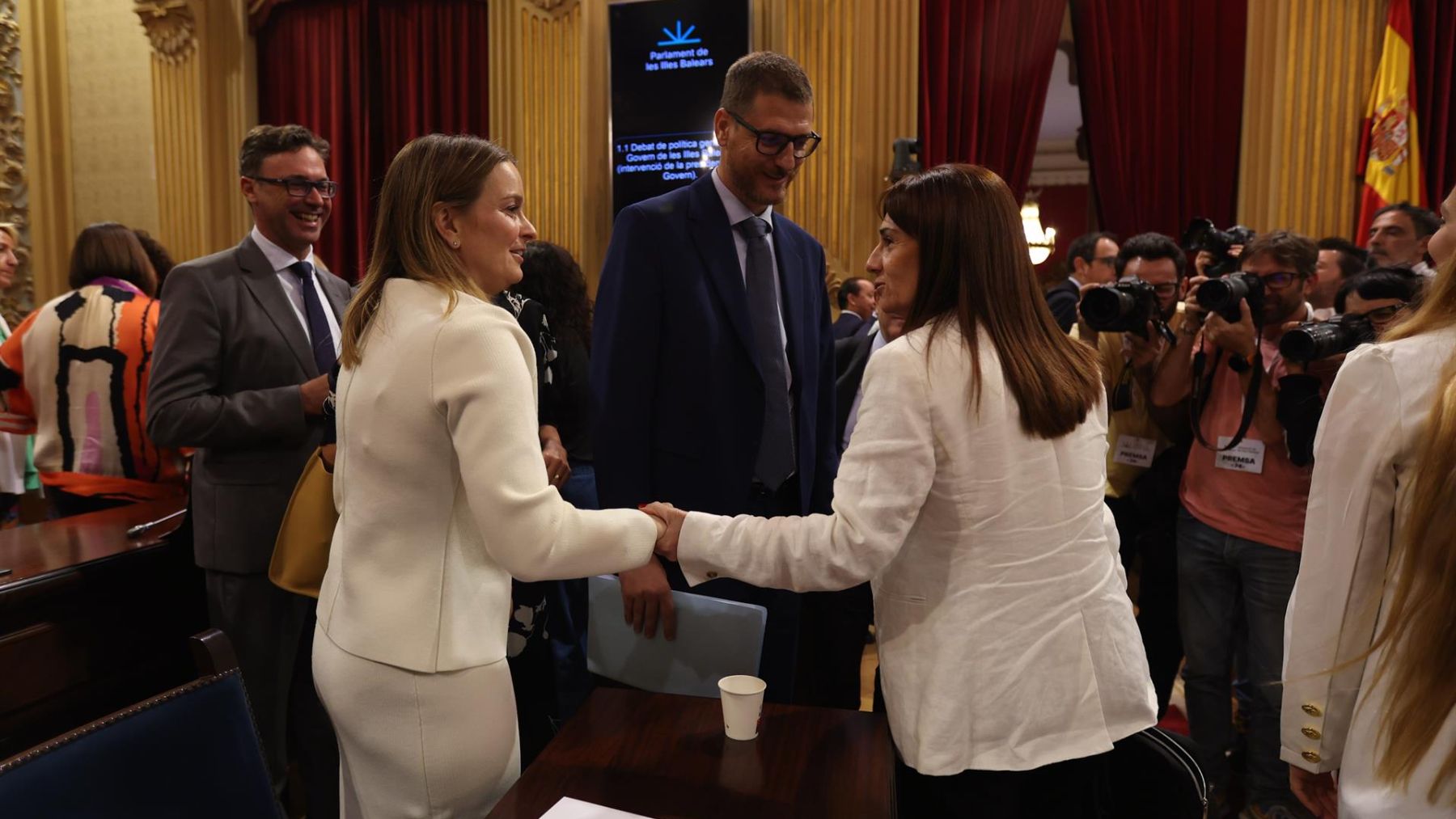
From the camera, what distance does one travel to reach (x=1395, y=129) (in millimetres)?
4098

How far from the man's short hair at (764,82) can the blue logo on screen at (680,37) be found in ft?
10.8

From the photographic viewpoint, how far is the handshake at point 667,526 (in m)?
1.38

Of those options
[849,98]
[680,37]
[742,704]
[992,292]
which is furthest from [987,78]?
[742,704]

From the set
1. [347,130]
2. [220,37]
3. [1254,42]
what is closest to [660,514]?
[1254,42]

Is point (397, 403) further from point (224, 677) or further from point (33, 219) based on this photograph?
point (33, 219)

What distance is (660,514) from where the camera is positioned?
1409mm

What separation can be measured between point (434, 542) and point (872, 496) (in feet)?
1.86

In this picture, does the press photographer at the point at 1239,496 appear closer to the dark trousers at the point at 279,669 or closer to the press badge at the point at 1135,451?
the press badge at the point at 1135,451

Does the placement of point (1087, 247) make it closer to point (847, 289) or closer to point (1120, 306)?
point (847, 289)

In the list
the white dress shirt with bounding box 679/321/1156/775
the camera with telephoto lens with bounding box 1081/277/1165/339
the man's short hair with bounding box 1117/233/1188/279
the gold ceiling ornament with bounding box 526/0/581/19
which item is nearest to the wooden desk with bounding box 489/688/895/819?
the white dress shirt with bounding box 679/321/1156/775

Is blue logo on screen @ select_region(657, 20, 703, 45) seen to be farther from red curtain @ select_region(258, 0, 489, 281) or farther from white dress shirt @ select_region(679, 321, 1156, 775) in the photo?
white dress shirt @ select_region(679, 321, 1156, 775)

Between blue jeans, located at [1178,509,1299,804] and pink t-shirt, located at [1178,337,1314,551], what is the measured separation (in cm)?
4

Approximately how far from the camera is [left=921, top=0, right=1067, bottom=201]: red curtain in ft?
15.5

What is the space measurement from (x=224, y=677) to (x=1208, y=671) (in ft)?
7.64
